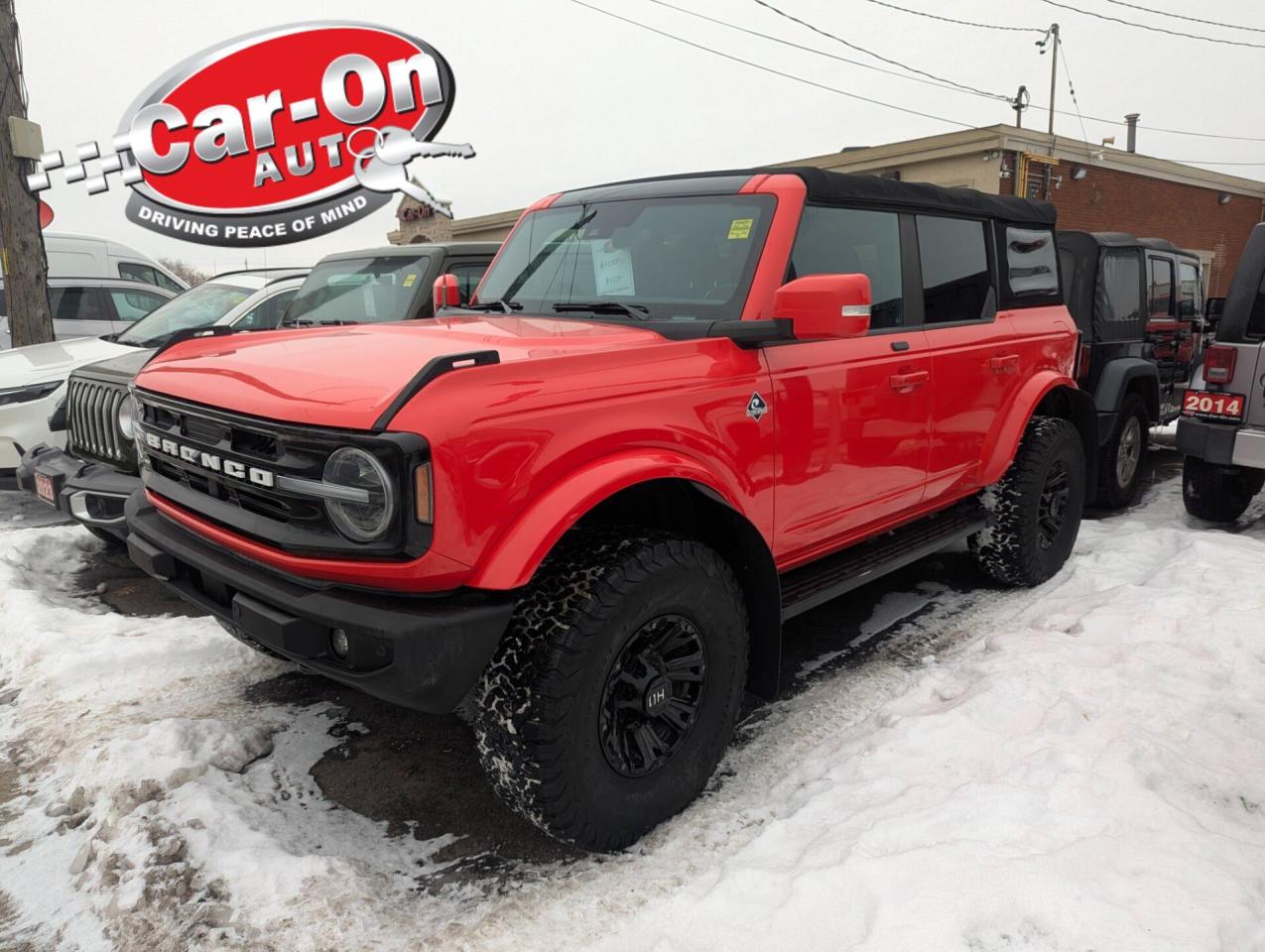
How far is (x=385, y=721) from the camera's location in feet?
11.1

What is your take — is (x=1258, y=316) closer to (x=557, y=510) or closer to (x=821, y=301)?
(x=821, y=301)

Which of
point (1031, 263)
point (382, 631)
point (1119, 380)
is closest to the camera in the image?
point (382, 631)

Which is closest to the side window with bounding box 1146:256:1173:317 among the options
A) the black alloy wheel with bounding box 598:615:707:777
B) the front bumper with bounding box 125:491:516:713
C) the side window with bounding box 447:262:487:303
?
the side window with bounding box 447:262:487:303

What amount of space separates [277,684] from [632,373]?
2.24m

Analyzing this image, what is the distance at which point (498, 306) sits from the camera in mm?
3562

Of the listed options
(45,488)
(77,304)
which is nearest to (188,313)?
(45,488)

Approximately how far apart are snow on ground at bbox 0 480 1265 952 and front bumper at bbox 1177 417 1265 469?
1934 mm

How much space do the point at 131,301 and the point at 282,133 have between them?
3.09 metres

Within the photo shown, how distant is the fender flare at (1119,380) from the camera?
6488 mm

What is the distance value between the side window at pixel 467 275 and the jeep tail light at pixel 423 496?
420cm

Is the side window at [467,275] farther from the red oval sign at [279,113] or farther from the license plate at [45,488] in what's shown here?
the red oval sign at [279,113]

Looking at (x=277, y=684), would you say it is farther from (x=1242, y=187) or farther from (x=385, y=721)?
(x=1242, y=187)

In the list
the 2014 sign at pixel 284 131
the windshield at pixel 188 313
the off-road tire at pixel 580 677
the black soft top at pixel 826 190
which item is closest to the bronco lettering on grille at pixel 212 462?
the off-road tire at pixel 580 677

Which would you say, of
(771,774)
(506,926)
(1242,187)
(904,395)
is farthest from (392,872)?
(1242,187)
